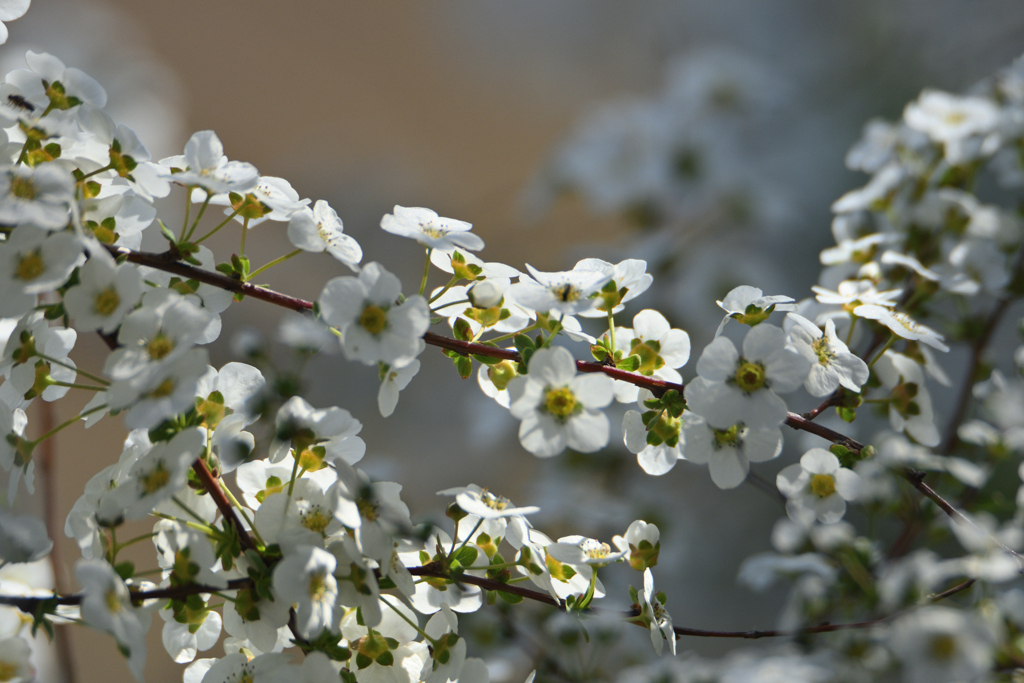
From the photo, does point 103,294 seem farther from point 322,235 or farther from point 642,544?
point 642,544

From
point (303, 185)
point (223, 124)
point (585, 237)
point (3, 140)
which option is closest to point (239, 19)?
point (223, 124)

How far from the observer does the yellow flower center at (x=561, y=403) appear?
35 centimetres

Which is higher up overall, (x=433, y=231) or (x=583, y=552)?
(x=433, y=231)

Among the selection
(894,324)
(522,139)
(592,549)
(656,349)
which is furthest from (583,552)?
(522,139)

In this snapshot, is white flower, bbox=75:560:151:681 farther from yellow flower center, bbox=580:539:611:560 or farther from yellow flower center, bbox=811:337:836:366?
yellow flower center, bbox=811:337:836:366

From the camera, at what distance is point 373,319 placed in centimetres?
33

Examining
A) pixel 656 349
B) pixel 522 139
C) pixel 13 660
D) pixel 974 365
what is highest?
pixel 522 139

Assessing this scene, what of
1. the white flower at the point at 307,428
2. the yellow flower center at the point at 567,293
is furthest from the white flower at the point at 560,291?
the white flower at the point at 307,428

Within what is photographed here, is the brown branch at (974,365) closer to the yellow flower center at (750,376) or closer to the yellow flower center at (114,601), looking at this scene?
the yellow flower center at (750,376)

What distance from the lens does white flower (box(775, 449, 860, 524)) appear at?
0.45 m

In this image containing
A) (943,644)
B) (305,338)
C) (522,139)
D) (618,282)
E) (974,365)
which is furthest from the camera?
(522,139)

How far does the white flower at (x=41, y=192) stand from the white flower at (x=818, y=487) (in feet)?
1.33

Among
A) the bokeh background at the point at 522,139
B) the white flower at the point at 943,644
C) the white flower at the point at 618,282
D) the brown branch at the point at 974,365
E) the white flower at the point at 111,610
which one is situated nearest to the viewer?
the white flower at the point at 111,610

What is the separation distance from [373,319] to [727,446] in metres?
0.19
